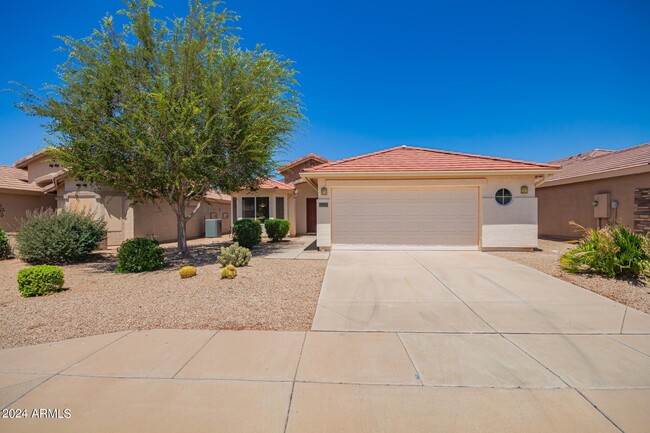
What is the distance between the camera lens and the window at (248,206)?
17498 millimetres

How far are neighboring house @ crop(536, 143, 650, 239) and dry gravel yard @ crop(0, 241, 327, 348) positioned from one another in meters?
11.8

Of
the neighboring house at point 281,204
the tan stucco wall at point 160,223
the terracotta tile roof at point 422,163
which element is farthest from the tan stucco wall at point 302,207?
the terracotta tile roof at point 422,163

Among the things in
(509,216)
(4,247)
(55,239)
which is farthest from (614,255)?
(4,247)

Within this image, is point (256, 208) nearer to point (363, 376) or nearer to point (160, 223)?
point (160, 223)

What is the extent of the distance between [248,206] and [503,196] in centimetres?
1258

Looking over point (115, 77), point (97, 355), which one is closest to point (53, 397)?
point (97, 355)

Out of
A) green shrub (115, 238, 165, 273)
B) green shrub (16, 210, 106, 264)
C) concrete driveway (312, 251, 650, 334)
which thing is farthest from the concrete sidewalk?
green shrub (16, 210, 106, 264)

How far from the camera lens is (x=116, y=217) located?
1372 centimetres

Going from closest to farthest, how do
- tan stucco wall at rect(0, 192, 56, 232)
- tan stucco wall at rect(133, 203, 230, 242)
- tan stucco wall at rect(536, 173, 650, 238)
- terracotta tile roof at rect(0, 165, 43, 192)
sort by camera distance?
1. tan stucco wall at rect(536, 173, 650, 238)
2. tan stucco wall at rect(133, 203, 230, 242)
3. tan stucco wall at rect(0, 192, 56, 232)
4. terracotta tile roof at rect(0, 165, 43, 192)

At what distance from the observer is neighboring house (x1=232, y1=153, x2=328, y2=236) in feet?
57.1

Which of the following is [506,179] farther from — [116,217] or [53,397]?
[116,217]

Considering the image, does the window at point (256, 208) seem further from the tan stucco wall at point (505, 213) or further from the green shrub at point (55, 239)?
the tan stucco wall at point (505, 213)

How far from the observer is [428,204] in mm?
11609

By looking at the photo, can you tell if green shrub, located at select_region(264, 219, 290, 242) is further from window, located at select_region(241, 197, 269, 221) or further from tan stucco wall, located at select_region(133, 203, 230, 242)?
tan stucco wall, located at select_region(133, 203, 230, 242)
